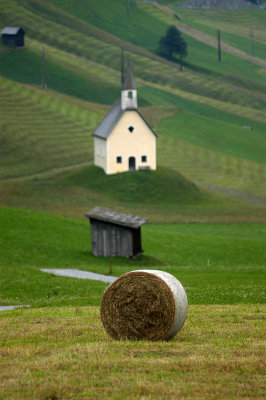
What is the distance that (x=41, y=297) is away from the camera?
94.2ft

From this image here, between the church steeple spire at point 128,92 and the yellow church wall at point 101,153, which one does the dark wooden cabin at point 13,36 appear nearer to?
the yellow church wall at point 101,153

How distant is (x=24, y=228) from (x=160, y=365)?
34624mm

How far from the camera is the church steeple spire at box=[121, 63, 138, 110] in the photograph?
275 feet

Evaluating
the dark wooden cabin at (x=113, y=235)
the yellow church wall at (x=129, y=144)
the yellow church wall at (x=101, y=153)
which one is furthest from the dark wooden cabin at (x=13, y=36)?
the dark wooden cabin at (x=113, y=235)

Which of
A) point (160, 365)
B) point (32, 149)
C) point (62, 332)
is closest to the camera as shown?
point (160, 365)

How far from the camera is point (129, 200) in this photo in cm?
7769

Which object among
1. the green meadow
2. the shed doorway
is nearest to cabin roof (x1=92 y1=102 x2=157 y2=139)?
the shed doorway

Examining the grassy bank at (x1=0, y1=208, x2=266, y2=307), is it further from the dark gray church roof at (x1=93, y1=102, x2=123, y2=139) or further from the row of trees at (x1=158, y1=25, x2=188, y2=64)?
the row of trees at (x1=158, y1=25, x2=188, y2=64)

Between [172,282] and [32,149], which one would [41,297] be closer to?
[172,282]

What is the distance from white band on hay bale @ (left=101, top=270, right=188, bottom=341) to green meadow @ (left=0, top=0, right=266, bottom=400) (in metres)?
0.48

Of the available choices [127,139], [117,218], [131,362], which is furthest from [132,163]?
[131,362]

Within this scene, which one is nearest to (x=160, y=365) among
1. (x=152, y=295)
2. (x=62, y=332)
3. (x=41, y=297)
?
(x=152, y=295)

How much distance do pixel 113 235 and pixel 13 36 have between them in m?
101

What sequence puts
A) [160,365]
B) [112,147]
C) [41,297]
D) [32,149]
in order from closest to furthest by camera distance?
[160,365] → [41,297] → [112,147] → [32,149]
